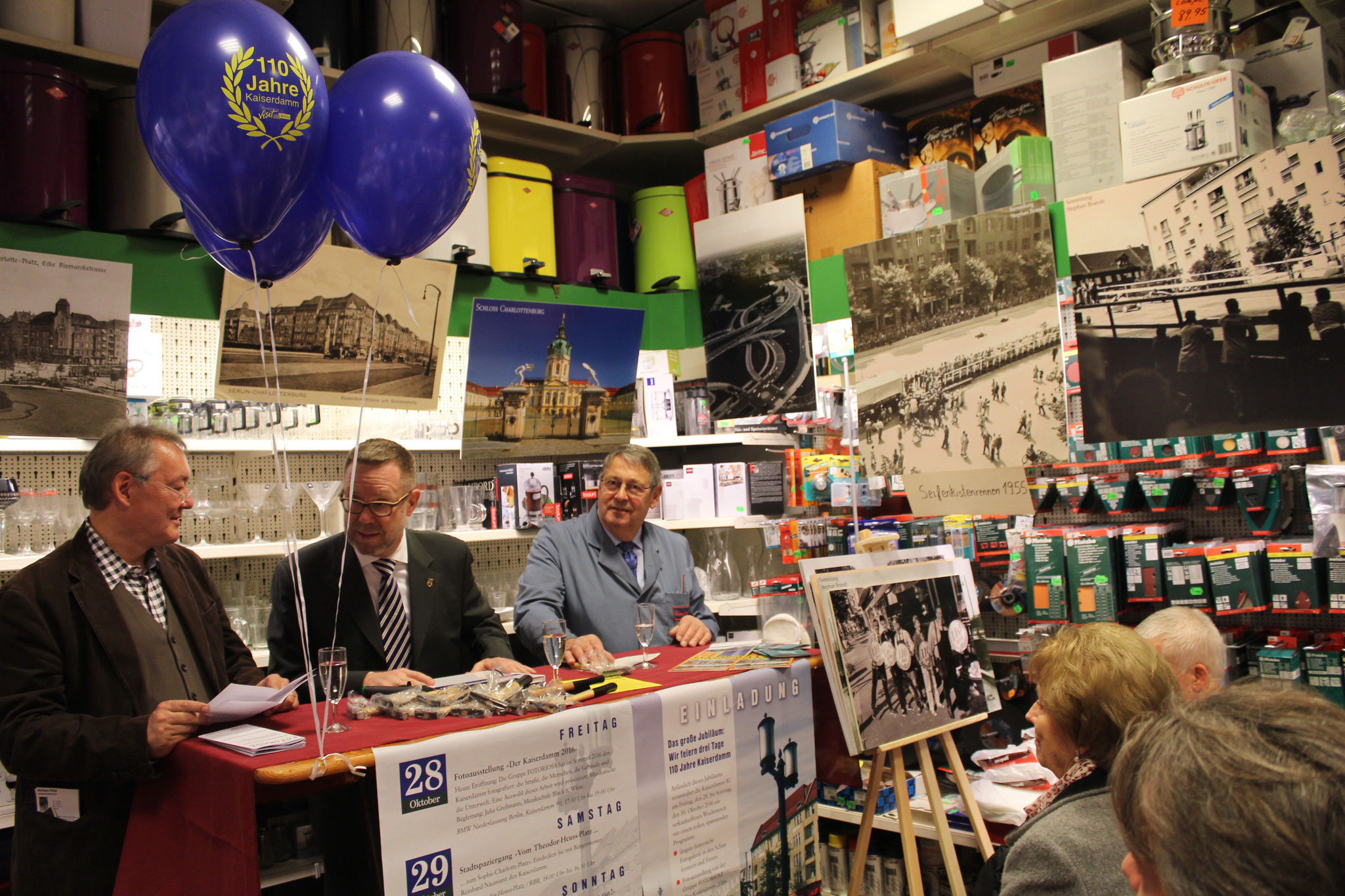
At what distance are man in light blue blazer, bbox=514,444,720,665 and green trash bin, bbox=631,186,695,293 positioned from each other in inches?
73.0

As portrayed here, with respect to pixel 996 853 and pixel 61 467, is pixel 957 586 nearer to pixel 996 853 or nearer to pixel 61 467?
pixel 996 853

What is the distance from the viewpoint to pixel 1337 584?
116 inches

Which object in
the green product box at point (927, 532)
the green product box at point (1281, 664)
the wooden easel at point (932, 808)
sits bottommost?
the wooden easel at point (932, 808)

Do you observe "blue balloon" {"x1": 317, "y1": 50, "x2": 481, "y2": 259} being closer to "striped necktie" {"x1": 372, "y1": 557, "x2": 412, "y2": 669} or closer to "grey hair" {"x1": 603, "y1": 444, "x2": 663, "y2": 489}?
"striped necktie" {"x1": 372, "y1": 557, "x2": 412, "y2": 669}

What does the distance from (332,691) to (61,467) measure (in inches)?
93.7

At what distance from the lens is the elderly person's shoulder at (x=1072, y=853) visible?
1.68 meters

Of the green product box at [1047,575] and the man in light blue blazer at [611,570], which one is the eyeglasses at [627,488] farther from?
the green product box at [1047,575]

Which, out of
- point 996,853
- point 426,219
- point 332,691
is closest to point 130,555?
point 332,691

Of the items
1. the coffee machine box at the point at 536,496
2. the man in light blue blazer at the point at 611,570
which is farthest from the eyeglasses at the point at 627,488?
the coffee machine box at the point at 536,496

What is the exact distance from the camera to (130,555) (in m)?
2.44

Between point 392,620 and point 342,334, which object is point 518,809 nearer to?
point 392,620

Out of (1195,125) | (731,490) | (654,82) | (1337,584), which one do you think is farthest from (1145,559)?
(654,82)

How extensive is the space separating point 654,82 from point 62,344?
10.5 feet

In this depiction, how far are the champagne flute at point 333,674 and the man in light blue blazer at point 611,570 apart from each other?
152 cm
